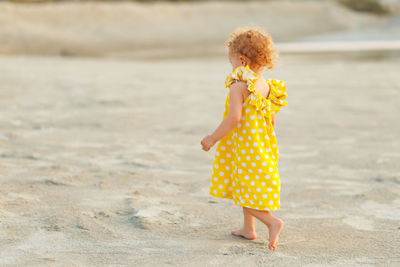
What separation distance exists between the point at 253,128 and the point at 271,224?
460 mm

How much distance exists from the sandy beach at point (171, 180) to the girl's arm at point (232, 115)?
0.51m

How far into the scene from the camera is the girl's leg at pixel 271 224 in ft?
9.59

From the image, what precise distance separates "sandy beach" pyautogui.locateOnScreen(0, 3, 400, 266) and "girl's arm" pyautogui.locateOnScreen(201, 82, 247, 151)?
1.69ft

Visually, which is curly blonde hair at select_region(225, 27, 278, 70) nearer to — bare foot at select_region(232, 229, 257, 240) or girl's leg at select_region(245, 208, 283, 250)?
girl's leg at select_region(245, 208, 283, 250)

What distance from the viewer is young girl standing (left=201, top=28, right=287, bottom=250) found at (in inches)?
115

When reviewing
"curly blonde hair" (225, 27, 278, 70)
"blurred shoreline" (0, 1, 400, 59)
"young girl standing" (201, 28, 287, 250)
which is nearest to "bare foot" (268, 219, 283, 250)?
"young girl standing" (201, 28, 287, 250)

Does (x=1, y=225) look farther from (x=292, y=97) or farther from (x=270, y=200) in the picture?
(x=292, y=97)

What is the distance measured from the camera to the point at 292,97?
8117mm

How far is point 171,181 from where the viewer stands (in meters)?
4.20

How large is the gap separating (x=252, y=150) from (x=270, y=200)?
25 cm

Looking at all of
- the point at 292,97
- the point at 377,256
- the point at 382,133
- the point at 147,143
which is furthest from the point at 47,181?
the point at 292,97

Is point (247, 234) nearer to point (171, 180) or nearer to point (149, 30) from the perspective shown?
point (171, 180)

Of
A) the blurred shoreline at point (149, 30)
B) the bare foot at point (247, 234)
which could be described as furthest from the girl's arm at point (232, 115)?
the blurred shoreline at point (149, 30)

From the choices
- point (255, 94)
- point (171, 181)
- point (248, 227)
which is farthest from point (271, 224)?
point (171, 181)
